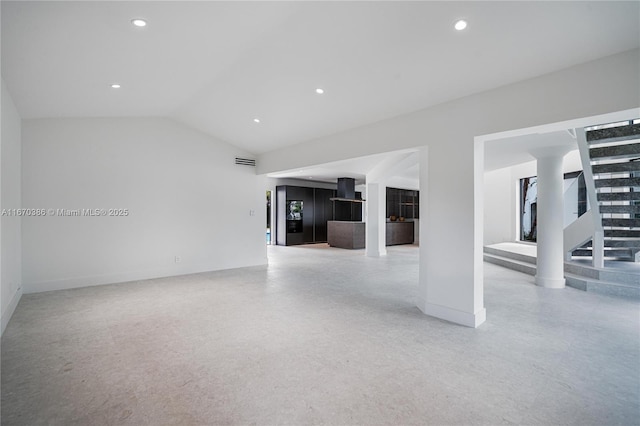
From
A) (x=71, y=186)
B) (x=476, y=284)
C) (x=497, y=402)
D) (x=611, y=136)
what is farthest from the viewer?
(x=71, y=186)

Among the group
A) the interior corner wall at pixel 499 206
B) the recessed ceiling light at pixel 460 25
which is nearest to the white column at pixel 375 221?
the interior corner wall at pixel 499 206

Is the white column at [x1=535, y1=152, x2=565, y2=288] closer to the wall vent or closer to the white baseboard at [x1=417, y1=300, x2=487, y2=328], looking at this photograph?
the white baseboard at [x1=417, y1=300, x2=487, y2=328]

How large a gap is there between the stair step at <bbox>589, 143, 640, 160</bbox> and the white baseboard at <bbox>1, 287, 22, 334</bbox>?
308 inches

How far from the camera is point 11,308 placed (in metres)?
3.96

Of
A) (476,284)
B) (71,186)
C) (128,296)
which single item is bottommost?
(128,296)

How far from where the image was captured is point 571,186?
8.16 m

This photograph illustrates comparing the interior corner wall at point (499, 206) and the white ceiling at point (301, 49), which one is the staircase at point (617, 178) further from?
the interior corner wall at point (499, 206)

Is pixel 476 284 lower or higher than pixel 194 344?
higher

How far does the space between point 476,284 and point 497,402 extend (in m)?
1.61

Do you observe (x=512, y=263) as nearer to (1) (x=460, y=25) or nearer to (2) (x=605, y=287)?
(2) (x=605, y=287)

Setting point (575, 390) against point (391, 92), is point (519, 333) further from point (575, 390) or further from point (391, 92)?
point (391, 92)

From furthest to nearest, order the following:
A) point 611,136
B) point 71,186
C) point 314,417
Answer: point 71,186
point 611,136
point 314,417

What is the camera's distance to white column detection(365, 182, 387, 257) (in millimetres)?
9125

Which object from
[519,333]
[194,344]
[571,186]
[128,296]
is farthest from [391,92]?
[571,186]
